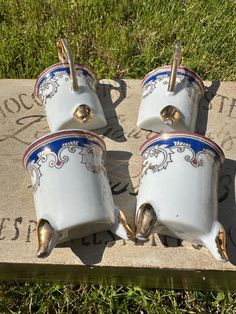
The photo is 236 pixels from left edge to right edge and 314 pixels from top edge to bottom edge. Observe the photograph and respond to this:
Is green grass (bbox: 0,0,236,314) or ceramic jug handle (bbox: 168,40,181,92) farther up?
ceramic jug handle (bbox: 168,40,181,92)

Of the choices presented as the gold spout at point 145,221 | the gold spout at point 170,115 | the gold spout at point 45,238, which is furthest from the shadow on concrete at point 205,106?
the gold spout at point 45,238

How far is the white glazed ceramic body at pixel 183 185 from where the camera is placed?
885 mm

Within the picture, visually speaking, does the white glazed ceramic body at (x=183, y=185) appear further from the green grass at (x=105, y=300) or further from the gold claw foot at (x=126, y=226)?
the green grass at (x=105, y=300)

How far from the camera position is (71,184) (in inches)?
35.4

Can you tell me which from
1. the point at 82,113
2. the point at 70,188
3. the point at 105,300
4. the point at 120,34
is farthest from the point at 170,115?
the point at 120,34

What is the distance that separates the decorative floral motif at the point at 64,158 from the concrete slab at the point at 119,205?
96 mm

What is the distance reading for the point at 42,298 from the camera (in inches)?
45.3

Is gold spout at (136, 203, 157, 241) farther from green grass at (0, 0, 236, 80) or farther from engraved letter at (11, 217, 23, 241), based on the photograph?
green grass at (0, 0, 236, 80)

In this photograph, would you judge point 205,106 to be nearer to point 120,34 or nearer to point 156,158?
point 156,158

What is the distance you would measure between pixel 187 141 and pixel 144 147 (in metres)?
0.08

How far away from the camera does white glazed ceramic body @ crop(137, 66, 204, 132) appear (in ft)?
3.52

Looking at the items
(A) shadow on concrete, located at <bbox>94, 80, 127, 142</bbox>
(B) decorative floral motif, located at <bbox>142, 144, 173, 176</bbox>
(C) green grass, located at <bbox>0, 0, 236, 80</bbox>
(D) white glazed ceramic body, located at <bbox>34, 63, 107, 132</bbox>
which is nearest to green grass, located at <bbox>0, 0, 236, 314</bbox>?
(C) green grass, located at <bbox>0, 0, 236, 80</bbox>

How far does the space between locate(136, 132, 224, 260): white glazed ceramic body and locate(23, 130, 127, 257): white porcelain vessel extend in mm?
68

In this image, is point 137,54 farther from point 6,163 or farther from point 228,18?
point 6,163
